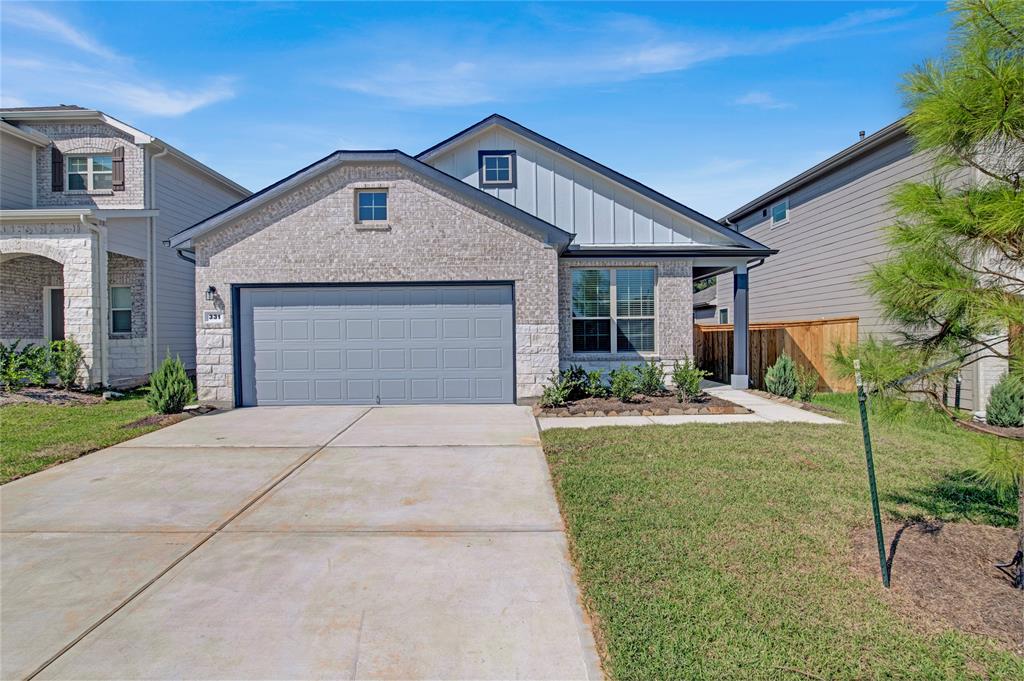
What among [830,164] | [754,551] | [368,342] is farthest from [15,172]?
[830,164]

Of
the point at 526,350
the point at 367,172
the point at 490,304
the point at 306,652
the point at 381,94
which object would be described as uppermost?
the point at 381,94

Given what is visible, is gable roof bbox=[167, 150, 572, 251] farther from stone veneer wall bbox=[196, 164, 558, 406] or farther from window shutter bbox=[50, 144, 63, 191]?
window shutter bbox=[50, 144, 63, 191]

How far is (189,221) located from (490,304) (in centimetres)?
1137

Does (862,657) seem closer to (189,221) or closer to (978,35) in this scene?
(978,35)

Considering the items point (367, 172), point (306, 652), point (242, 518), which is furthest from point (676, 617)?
point (367, 172)

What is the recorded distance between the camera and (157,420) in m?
9.35

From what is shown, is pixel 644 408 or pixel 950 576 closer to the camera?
pixel 950 576

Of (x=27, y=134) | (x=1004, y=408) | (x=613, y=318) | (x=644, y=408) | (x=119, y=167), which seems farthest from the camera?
(x=119, y=167)

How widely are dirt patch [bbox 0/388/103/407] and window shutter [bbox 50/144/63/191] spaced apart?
6378 mm

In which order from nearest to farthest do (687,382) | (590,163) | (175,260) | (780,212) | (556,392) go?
(556,392) → (687,382) → (590,163) → (175,260) → (780,212)

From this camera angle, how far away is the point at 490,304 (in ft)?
36.4

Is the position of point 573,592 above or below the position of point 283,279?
below

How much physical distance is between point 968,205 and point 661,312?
8835 mm

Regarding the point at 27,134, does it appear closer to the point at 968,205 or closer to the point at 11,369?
the point at 11,369
